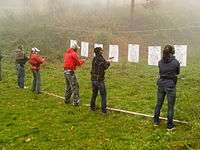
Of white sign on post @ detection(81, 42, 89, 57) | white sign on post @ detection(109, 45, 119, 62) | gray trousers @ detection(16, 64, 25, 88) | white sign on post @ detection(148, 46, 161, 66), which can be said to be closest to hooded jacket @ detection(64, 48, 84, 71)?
gray trousers @ detection(16, 64, 25, 88)

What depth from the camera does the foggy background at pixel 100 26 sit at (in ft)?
143

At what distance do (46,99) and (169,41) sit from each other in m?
31.0

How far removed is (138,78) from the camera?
27734mm

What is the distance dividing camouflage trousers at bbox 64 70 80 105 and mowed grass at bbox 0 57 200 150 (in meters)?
0.44

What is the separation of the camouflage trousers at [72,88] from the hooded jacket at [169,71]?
4849 millimetres

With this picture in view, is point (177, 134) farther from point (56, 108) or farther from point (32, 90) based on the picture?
point (32, 90)

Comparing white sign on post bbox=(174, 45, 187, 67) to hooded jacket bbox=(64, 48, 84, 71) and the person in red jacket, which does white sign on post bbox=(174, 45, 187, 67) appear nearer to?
the person in red jacket

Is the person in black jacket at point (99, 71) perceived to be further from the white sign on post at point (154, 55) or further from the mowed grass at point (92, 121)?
the white sign on post at point (154, 55)

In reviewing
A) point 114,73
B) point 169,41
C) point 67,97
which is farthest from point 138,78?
point 169,41

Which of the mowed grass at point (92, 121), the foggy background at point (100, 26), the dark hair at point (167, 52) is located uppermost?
the foggy background at point (100, 26)

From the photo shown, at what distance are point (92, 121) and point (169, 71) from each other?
3.50 meters

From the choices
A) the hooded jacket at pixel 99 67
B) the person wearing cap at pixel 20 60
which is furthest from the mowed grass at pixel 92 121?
the hooded jacket at pixel 99 67

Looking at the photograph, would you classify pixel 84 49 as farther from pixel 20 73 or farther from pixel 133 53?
pixel 20 73

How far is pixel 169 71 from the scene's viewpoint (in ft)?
47.8
